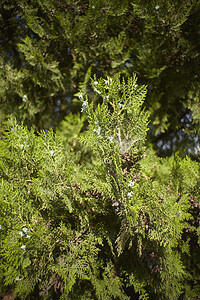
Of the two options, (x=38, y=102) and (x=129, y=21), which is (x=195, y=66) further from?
(x=38, y=102)

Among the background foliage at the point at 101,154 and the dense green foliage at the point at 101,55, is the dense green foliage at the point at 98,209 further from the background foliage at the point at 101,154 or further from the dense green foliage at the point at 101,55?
the dense green foliage at the point at 101,55

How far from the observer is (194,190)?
0.99m

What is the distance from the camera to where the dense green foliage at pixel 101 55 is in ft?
3.65

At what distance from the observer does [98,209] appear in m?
0.91

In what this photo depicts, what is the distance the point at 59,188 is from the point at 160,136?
40.5 inches

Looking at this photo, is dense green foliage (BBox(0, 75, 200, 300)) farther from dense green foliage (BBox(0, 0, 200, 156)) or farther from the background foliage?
dense green foliage (BBox(0, 0, 200, 156))

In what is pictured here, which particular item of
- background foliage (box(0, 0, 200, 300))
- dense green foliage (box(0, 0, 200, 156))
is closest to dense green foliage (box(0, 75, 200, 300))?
background foliage (box(0, 0, 200, 300))

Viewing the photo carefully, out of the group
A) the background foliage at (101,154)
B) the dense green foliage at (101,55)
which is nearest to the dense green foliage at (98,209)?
the background foliage at (101,154)

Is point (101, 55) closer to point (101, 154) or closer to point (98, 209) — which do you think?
point (101, 154)

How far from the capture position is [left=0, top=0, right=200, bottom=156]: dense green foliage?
43.8 inches

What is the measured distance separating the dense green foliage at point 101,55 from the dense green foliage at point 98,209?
17.8 inches

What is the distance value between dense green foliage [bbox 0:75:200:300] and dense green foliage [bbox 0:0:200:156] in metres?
0.45

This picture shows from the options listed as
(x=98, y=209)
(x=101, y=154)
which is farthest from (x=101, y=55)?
(x=98, y=209)

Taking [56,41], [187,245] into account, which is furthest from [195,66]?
[187,245]
